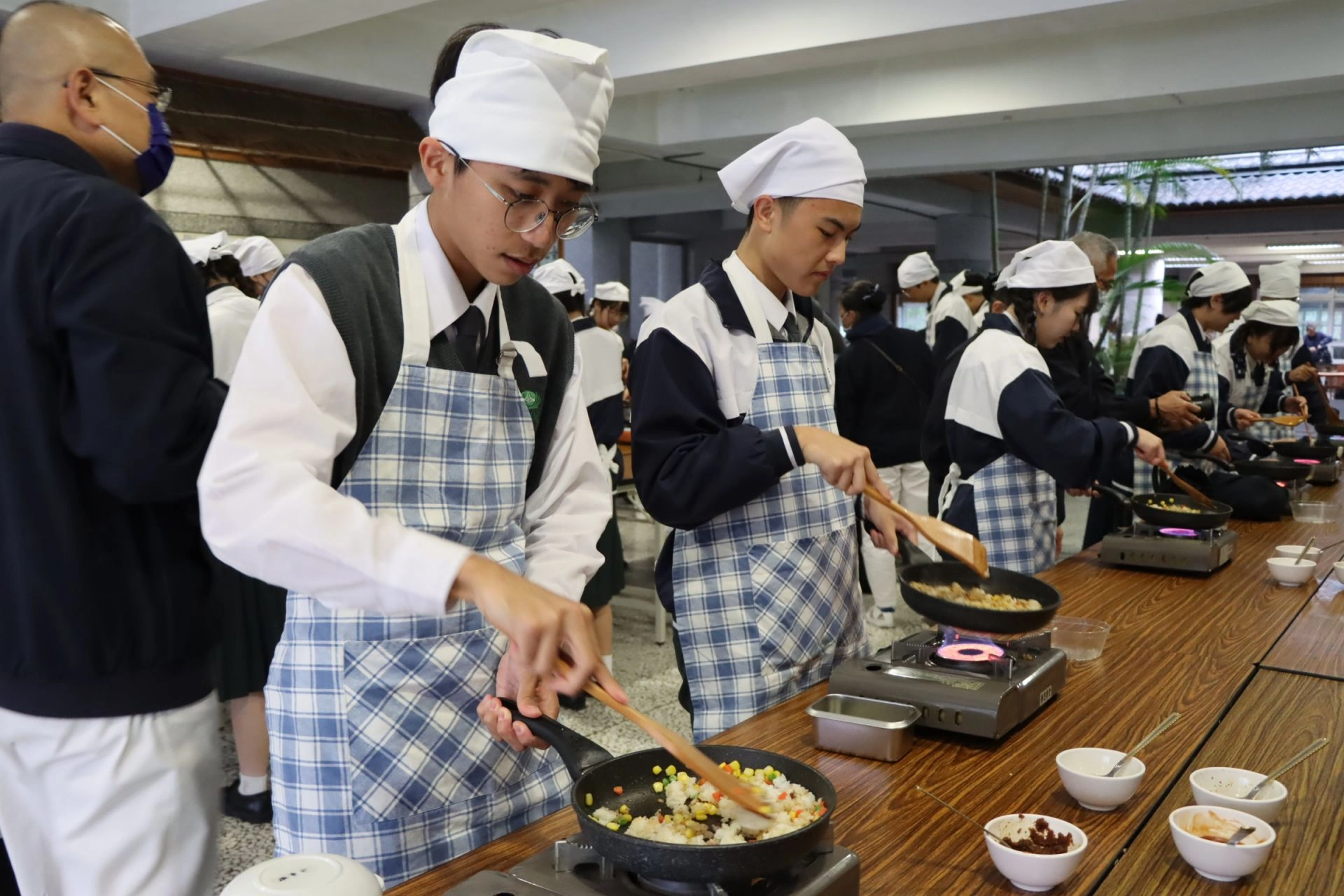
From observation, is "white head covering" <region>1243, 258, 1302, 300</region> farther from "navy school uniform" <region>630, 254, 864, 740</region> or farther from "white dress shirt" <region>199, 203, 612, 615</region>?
"white dress shirt" <region>199, 203, 612, 615</region>

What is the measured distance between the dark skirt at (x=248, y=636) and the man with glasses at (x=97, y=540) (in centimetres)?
179

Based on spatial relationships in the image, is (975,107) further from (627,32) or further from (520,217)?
(520,217)

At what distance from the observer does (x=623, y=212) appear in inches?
496

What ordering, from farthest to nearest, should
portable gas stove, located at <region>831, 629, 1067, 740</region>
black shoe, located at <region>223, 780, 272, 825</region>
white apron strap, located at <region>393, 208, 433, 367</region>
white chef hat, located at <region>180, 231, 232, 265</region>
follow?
white chef hat, located at <region>180, 231, 232, 265</region> → black shoe, located at <region>223, 780, 272, 825</region> → portable gas stove, located at <region>831, 629, 1067, 740</region> → white apron strap, located at <region>393, 208, 433, 367</region>

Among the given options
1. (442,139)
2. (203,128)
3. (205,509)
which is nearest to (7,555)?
(205,509)

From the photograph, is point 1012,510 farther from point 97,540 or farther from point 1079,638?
point 97,540

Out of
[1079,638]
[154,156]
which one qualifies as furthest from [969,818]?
[154,156]

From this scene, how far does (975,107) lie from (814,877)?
7.35 metres

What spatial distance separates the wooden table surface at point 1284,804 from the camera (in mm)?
1263

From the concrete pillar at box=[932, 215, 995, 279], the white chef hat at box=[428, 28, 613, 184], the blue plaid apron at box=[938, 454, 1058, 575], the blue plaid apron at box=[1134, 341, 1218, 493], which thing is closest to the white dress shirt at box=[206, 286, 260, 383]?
the white chef hat at box=[428, 28, 613, 184]

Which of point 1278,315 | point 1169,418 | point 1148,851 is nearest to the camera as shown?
point 1148,851

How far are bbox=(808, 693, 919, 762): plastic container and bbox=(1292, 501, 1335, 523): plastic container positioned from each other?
2.93m

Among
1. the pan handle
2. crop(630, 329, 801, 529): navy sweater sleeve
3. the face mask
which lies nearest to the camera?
the pan handle

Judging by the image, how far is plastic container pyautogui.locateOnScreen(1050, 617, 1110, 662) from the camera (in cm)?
214
